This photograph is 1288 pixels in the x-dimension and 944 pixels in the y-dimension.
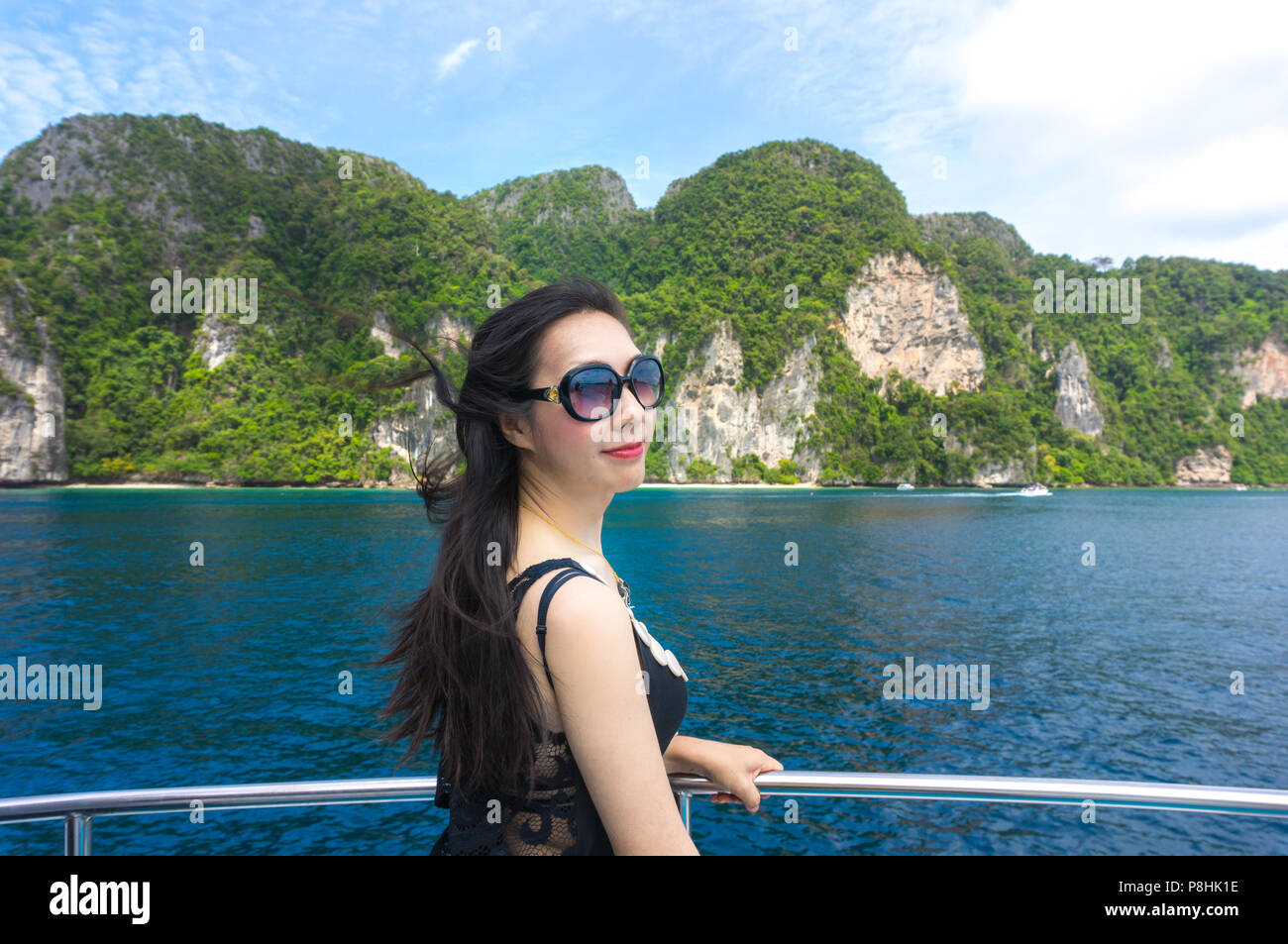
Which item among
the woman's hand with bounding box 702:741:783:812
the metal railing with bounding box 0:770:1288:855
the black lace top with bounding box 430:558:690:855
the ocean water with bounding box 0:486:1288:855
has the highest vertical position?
the black lace top with bounding box 430:558:690:855

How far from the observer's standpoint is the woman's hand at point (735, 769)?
4.40 feet

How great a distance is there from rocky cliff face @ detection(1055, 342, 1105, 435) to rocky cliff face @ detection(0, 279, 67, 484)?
453 ft

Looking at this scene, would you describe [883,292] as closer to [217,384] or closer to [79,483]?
[217,384]

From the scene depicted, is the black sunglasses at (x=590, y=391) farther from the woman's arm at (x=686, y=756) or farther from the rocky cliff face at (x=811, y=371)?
the rocky cliff face at (x=811, y=371)

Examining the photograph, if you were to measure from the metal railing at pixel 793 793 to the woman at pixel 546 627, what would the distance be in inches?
6.5

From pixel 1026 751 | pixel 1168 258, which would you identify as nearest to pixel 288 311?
pixel 1026 751

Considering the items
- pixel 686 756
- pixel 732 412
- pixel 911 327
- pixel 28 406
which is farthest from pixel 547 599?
pixel 911 327

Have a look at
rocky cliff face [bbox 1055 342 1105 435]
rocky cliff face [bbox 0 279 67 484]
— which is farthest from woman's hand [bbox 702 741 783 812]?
rocky cliff face [bbox 1055 342 1105 435]

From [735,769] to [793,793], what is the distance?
0.16 meters

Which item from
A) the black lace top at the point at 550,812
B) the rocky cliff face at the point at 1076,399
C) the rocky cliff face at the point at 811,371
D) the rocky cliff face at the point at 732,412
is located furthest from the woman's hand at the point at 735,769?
the rocky cliff face at the point at 1076,399

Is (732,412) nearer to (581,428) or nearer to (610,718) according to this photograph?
(581,428)

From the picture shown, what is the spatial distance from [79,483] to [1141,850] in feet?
310

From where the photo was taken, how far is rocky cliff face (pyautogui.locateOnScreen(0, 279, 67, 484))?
66.6 meters

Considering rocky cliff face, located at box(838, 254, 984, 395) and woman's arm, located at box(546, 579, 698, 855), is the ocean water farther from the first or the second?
rocky cliff face, located at box(838, 254, 984, 395)
